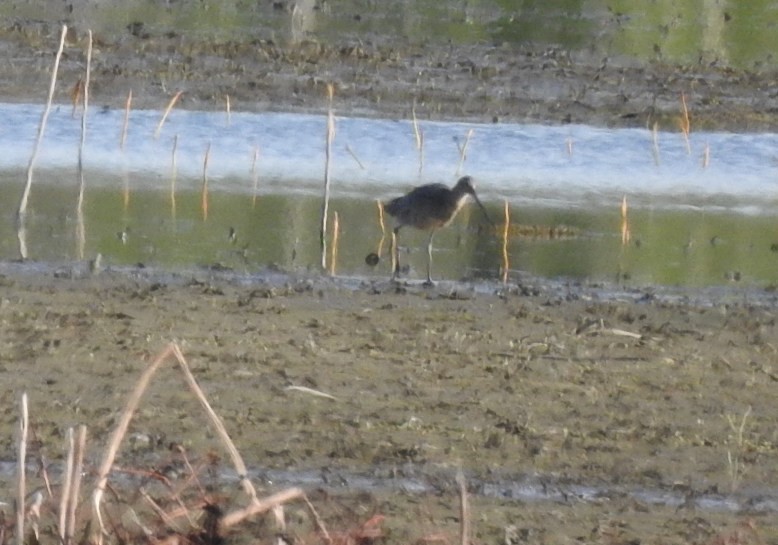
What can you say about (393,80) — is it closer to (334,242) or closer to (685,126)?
(685,126)

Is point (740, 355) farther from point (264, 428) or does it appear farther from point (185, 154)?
point (185, 154)

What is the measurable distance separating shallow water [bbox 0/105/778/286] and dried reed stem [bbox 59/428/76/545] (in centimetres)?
802

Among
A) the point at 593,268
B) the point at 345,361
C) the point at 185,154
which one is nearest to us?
the point at 345,361

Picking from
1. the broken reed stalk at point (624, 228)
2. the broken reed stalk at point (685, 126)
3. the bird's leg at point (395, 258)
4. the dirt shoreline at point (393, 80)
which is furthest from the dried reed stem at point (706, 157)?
the bird's leg at point (395, 258)

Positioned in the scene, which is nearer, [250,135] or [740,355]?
[740,355]

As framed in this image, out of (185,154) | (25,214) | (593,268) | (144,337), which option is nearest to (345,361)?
(144,337)

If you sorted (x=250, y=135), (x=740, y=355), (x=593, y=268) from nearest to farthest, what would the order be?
(x=740, y=355) → (x=593, y=268) → (x=250, y=135)

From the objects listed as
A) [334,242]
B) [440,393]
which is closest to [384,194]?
[334,242]

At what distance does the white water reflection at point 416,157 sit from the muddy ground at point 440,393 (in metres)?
5.96

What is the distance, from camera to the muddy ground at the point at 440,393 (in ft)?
22.9

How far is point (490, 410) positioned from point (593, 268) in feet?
17.8

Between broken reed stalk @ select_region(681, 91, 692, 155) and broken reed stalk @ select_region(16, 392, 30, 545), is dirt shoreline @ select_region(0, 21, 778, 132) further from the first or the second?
broken reed stalk @ select_region(16, 392, 30, 545)

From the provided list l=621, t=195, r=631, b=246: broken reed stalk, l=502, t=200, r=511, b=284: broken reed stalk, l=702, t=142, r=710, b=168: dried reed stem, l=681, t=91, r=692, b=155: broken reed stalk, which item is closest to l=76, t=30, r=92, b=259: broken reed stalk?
l=502, t=200, r=511, b=284: broken reed stalk

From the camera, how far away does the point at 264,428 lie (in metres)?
7.80
